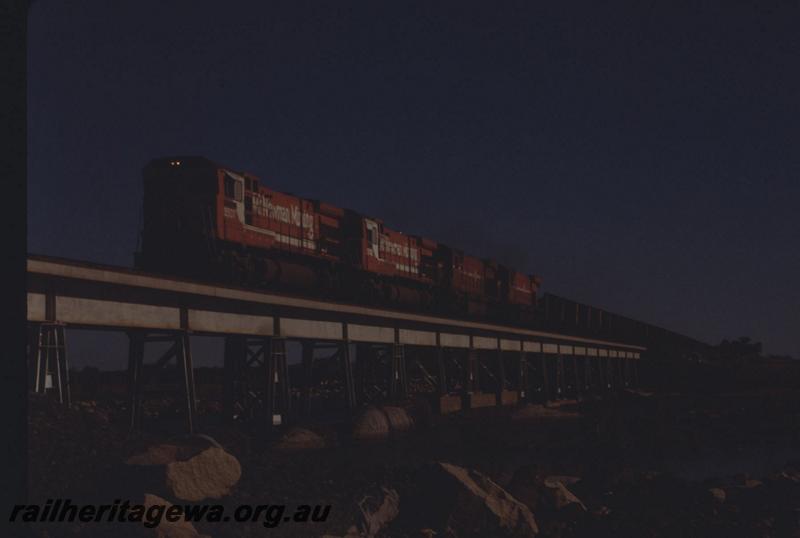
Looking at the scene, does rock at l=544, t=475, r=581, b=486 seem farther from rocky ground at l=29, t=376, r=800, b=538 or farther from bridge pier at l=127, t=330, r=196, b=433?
bridge pier at l=127, t=330, r=196, b=433

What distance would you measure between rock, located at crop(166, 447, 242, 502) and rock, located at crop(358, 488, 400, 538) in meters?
2.49

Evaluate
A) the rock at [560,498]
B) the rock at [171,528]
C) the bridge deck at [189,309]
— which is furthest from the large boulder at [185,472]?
the rock at [560,498]

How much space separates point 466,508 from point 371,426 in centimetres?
1930

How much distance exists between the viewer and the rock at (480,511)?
14148 millimetres

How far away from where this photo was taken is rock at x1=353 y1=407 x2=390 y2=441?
108 feet

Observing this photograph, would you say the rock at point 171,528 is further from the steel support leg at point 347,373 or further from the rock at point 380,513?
the steel support leg at point 347,373

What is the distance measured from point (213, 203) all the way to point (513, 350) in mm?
34307

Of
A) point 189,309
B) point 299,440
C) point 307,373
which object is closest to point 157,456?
point 189,309

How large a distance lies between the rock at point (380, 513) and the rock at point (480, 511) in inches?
26.9

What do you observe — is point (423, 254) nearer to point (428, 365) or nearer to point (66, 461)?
point (428, 365)

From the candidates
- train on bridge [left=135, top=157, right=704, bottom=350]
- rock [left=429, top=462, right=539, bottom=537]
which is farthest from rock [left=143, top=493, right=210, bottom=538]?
train on bridge [left=135, top=157, right=704, bottom=350]

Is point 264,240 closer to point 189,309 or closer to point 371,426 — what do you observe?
point 189,309

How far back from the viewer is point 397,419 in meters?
35.8

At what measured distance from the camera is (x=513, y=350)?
5934cm
